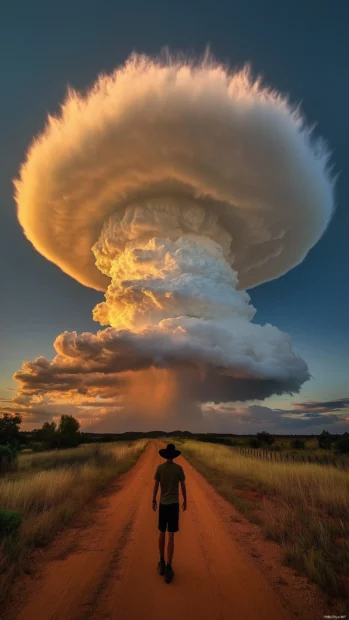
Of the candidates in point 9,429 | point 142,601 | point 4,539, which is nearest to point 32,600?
point 142,601

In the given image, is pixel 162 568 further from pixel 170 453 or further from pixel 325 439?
pixel 325 439

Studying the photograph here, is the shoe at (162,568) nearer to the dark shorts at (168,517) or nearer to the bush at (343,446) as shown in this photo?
the dark shorts at (168,517)

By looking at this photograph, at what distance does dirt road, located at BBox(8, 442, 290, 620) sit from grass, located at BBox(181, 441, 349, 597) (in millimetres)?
976

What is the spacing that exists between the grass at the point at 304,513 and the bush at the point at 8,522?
547cm

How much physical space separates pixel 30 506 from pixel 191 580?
6488mm

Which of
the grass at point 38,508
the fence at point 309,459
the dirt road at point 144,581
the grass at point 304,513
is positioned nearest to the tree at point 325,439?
the fence at point 309,459

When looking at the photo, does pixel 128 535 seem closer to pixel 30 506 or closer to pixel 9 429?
pixel 30 506

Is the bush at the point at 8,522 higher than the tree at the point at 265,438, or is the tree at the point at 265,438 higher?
the tree at the point at 265,438

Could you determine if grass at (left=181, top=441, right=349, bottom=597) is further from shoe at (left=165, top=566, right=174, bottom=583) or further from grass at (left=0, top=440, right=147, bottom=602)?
grass at (left=0, top=440, right=147, bottom=602)

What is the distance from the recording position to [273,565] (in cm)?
686

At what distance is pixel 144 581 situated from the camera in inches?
236

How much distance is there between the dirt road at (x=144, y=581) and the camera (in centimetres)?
509

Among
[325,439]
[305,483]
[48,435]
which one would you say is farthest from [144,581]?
[48,435]

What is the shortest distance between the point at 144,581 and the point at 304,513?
6.00 m
